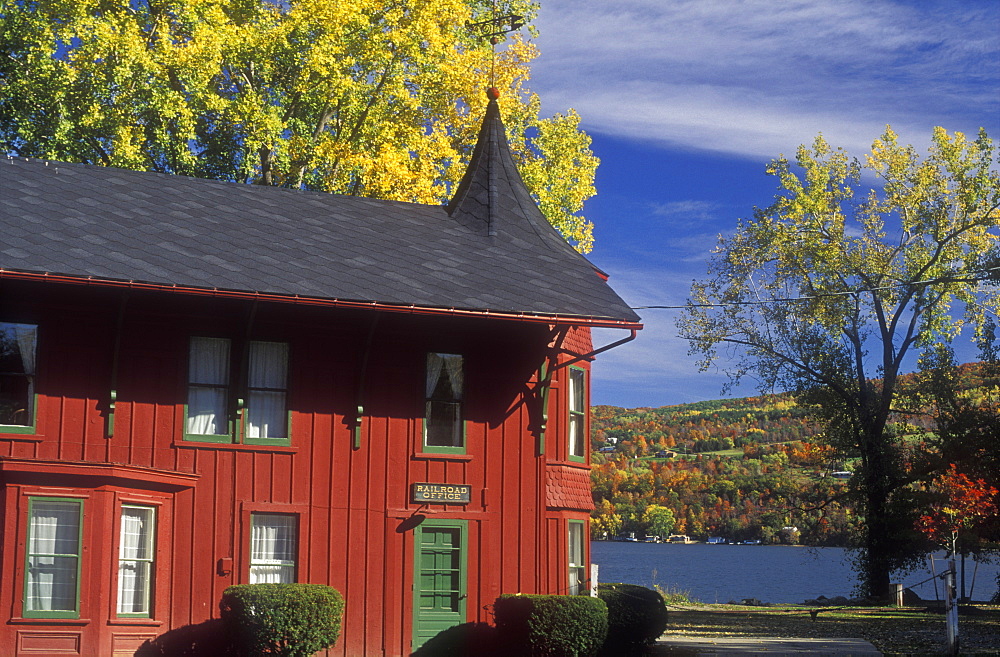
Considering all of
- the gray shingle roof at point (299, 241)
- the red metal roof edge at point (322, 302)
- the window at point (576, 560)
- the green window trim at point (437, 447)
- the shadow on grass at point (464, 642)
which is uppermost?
the gray shingle roof at point (299, 241)

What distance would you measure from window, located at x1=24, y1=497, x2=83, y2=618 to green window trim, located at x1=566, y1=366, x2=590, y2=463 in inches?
386

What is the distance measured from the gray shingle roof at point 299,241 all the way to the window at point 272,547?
3.90 meters

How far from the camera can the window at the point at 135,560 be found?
1773 centimetres

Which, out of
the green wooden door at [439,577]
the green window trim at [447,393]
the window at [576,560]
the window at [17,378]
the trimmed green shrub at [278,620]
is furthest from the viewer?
the window at [576,560]

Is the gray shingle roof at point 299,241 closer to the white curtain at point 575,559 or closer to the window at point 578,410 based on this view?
the window at point 578,410

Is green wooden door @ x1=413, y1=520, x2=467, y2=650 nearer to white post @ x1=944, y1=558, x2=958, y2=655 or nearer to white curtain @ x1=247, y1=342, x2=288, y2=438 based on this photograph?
white curtain @ x1=247, y1=342, x2=288, y2=438

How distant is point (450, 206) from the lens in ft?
79.9

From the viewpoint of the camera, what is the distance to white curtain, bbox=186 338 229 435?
19.1 metres

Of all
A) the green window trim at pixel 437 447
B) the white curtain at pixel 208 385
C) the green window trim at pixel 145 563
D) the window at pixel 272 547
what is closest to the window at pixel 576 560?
the green window trim at pixel 437 447

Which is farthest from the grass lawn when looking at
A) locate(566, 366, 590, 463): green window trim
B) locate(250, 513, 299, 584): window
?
locate(250, 513, 299, 584): window

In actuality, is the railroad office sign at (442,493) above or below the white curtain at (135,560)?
above

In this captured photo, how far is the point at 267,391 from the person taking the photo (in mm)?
19562

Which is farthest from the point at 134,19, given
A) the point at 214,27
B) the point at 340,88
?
the point at 340,88

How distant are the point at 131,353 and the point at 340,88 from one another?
16.3 m
